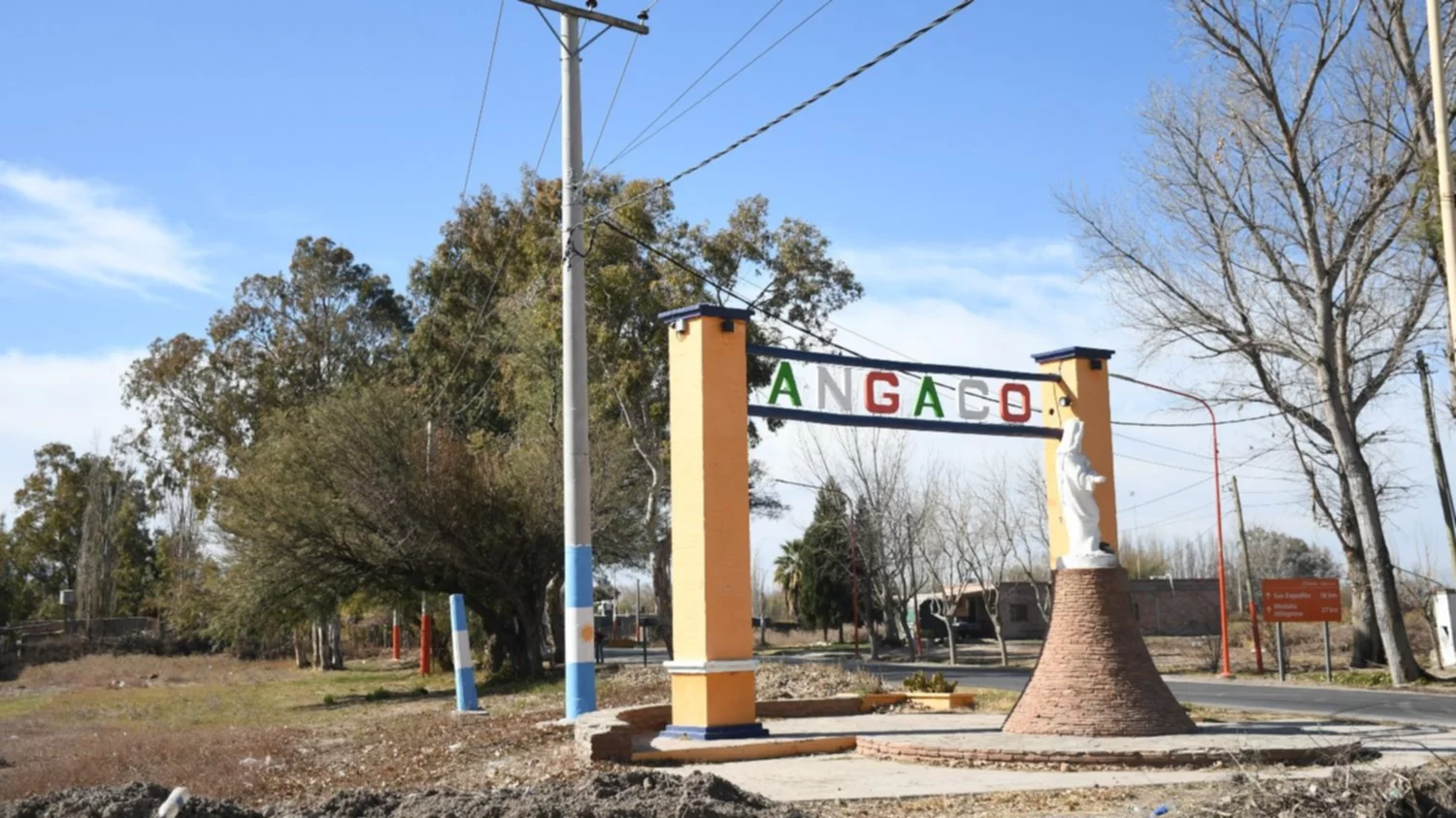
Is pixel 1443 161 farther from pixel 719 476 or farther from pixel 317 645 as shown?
pixel 317 645

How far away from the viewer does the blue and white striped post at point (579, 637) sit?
1602cm

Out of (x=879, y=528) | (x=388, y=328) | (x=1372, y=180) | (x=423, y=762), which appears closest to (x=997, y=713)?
(x=423, y=762)

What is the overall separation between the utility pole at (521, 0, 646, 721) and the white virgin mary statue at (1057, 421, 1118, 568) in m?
5.74

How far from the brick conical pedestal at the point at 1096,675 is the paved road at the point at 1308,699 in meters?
5.13

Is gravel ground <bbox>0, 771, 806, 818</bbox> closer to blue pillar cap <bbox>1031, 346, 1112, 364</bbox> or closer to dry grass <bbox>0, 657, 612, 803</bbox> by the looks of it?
dry grass <bbox>0, 657, 612, 803</bbox>

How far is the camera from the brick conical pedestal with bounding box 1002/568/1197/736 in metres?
14.0

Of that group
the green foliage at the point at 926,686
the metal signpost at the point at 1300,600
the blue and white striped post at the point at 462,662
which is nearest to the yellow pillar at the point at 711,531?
the green foliage at the point at 926,686

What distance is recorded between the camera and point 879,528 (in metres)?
45.0

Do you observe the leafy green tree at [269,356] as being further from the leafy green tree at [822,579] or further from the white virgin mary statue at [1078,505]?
the white virgin mary statue at [1078,505]

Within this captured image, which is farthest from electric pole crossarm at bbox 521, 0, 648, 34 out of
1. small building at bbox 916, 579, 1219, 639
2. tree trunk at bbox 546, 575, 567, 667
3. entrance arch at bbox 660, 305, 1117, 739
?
small building at bbox 916, 579, 1219, 639

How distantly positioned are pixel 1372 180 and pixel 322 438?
23.6m

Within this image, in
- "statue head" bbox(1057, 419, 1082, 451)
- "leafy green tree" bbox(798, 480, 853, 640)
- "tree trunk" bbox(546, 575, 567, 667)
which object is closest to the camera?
"statue head" bbox(1057, 419, 1082, 451)

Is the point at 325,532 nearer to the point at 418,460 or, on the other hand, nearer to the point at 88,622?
the point at 418,460

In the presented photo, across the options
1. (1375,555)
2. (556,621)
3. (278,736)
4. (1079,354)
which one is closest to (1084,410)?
(1079,354)
